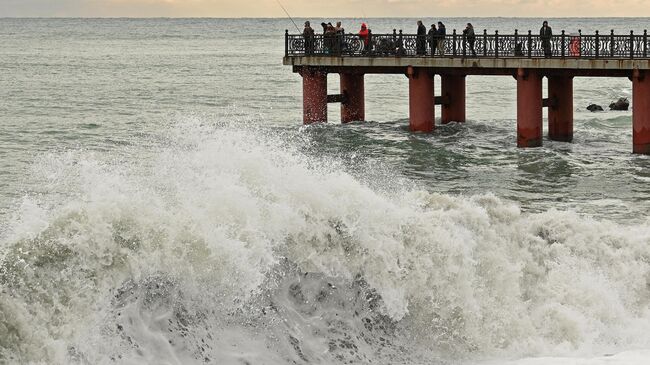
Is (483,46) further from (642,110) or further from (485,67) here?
(642,110)

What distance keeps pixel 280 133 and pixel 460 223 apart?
2123 centimetres

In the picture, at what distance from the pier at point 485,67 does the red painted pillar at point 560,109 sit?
3 cm

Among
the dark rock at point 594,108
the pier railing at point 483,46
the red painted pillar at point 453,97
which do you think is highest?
the pier railing at point 483,46

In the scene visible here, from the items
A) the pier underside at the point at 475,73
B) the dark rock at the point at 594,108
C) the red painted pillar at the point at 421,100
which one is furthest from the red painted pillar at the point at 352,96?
the dark rock at the point at 594,108

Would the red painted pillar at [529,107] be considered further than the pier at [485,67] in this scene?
Yes

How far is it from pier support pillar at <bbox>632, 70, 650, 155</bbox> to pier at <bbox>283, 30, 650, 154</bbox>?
3cm

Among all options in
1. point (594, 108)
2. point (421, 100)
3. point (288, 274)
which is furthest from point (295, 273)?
point (594, 108)

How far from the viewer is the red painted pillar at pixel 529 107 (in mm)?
32312

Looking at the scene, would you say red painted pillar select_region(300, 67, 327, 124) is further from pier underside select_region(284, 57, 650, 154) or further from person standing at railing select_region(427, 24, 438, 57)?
person standing at railing select_region(427, 24, 438, 57)

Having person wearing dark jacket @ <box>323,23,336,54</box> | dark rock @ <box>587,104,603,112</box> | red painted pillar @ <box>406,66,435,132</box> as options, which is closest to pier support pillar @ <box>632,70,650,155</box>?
red painted pillar @ <box>406,66,435,132</box>

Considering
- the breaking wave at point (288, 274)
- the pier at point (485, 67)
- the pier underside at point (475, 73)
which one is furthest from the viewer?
the pier at point (485, 67)

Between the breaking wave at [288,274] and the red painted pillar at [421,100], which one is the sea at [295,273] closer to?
→ the breaking wave at [288,274]

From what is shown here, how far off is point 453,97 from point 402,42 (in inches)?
166

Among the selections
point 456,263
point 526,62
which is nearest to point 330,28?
point 526,62
